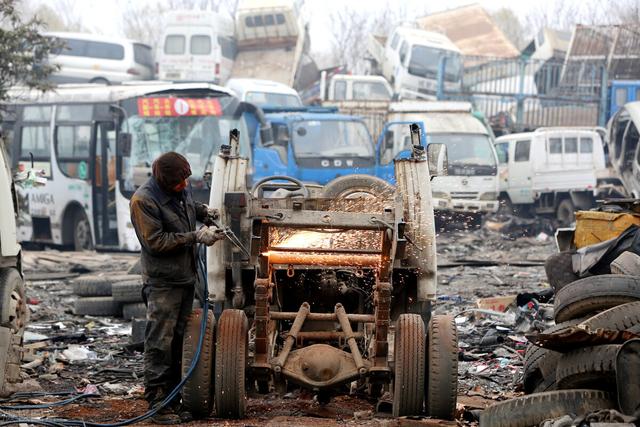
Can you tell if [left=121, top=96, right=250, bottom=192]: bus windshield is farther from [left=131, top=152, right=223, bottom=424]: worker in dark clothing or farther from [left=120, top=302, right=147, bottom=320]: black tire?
[left=131, top=152, right=223, bottom=424]: worker in dark clothing

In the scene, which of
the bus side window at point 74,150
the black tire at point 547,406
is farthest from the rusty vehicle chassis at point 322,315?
the bus side window at point 74,150

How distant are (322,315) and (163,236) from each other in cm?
121

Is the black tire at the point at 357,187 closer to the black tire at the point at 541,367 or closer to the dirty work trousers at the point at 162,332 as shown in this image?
the black tire at the point at 541,367

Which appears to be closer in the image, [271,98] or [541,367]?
[541,367]

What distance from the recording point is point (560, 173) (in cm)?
2773

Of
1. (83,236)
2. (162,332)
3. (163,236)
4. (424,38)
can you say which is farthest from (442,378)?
Result: (424,38)

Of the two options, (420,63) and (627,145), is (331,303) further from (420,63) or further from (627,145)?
(420,63)

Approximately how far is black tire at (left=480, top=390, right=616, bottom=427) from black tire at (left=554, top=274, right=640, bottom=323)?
1.55m

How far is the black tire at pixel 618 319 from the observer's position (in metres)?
7.37

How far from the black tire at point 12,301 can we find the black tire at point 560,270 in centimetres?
520

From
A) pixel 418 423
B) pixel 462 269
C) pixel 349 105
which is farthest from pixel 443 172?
pixel 349 105

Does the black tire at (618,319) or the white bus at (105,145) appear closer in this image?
the black tire at (618,319)

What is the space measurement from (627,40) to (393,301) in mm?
28290

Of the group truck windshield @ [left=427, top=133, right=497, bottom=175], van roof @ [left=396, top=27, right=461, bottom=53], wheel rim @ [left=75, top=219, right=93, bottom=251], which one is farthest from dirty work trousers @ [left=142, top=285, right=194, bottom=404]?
van roof @ [left=396, top=27, right=461, bottom=53]
